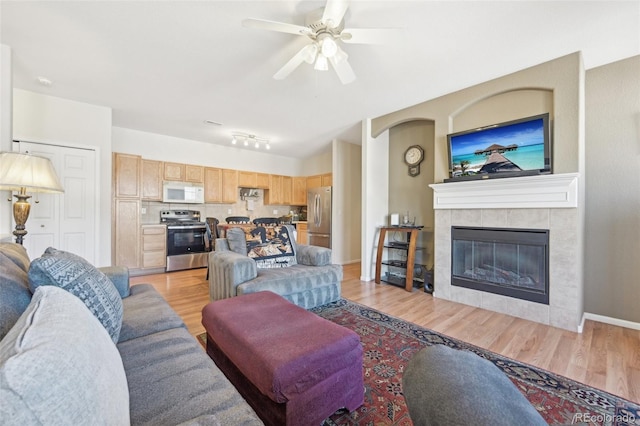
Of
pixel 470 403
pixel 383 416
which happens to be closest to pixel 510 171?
pixel 383 416

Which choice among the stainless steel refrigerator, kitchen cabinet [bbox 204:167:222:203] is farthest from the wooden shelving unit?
kitchen cabinet [bbox 204:167:222:203]

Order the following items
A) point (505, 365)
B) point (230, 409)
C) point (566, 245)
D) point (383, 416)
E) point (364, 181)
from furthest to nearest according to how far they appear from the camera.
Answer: point (364, 181)
point (566, 245)
point (505, 365)
point (383, 416)
point (230, 409)

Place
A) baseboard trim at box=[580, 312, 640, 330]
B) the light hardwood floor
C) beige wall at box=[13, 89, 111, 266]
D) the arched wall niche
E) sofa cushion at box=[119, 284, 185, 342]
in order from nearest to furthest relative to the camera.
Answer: sofa cushion at box=[119, 284, 185, 342] < the light hardwood floor < baseboard trim at box=[580, 312, 640, 330] < the arched wall niche < beige wall at box=[13, 89, 111, 266]

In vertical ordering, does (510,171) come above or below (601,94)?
below

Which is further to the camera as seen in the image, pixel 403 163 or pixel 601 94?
pixel 403 163

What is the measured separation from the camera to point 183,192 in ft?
16.0

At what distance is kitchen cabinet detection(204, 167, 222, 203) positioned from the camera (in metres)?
5.23

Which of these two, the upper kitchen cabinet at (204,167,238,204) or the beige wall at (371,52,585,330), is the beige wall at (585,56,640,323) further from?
the upper kitchen cabinet at (204,167,238,204)

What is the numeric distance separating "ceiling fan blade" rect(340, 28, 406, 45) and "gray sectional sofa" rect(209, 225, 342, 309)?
6.79 ft

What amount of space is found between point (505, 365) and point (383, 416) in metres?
1.08

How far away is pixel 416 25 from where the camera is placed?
2.04 m

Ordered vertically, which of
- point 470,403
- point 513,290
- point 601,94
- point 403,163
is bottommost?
point 513,290

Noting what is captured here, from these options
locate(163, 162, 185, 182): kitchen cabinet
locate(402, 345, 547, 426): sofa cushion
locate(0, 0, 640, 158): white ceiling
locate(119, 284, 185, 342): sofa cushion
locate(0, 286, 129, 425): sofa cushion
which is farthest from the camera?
locate(163, 162, 185, 182): kitchen cabinet

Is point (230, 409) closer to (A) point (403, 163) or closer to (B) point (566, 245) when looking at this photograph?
(B) point (566, 245)
